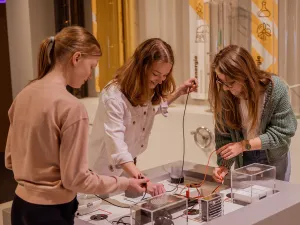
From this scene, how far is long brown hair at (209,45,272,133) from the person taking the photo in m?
1.89

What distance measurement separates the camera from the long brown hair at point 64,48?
4.20ft

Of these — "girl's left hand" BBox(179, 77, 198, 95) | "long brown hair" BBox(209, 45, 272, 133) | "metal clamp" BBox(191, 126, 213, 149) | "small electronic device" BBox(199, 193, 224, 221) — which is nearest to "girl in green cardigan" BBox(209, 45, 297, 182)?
"long brown hair" BBox(209, 45, 272, 133)

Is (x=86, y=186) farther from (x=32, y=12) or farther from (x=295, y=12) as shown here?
(x=32, y=12)

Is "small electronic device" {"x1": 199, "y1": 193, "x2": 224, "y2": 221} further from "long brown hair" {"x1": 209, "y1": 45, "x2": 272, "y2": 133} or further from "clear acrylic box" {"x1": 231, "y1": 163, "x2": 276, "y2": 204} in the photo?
"long brown hair" {"x1": 209, "y1": 45, "x2": 272, "y2": 133}

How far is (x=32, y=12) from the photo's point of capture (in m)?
3.76

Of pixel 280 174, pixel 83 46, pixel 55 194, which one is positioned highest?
pixel 83 46

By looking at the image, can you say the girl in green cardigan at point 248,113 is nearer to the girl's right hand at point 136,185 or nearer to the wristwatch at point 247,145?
the wristwatch at point 247,145

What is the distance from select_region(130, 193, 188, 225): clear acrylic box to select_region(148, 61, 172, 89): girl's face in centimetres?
57

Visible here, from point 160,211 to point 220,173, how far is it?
565mm

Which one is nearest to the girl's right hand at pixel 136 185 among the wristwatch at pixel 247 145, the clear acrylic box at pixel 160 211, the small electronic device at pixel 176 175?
the clear acrylic box at pixel 160 211

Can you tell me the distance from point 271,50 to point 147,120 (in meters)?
1.30

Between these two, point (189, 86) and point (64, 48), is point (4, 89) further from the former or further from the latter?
point (64, 48)

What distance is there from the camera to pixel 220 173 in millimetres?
1925

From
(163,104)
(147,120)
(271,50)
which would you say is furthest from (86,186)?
(271,50)
